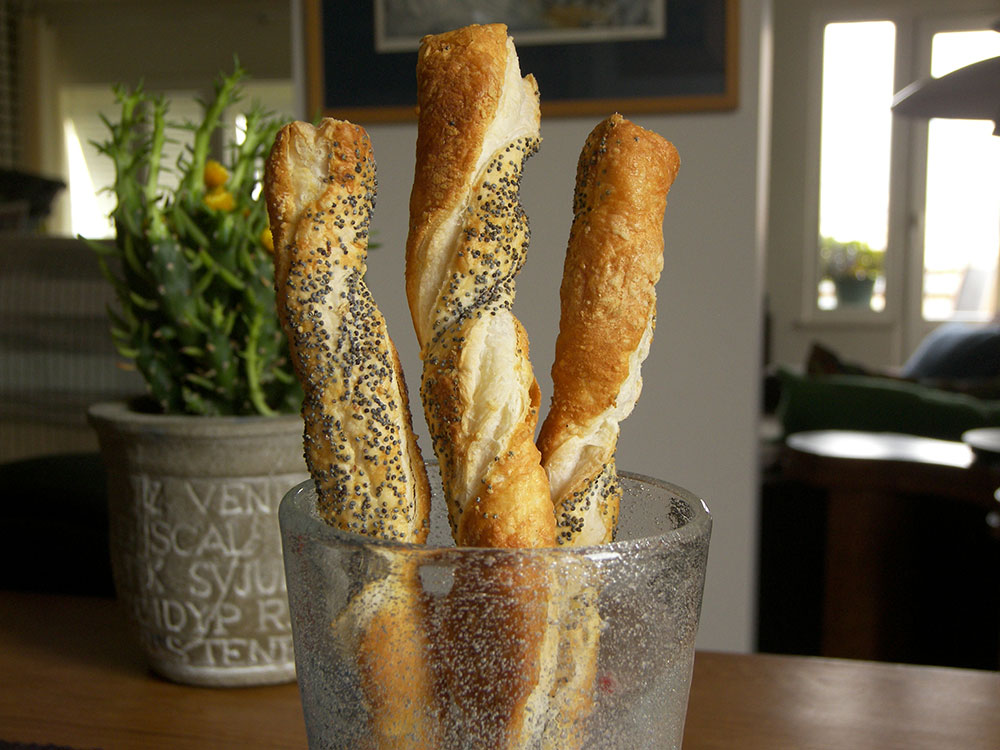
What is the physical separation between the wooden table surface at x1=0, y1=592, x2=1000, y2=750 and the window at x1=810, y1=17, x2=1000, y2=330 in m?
5.55

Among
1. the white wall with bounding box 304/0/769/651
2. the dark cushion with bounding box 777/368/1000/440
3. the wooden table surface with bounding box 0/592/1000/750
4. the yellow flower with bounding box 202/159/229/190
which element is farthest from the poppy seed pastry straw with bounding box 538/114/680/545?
the dark cushion with bounding box 777/368/1000/440

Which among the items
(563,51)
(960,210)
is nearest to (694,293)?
(563,51)

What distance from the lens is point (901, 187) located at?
5523mm

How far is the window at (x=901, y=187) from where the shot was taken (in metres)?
5.45

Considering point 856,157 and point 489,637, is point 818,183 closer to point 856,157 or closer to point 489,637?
point 856,157

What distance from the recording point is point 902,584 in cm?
201

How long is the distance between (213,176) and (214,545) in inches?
9.2

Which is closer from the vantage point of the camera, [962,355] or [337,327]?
[337,327]

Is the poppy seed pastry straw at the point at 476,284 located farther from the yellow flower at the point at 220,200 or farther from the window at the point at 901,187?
the window at the point at 901,187

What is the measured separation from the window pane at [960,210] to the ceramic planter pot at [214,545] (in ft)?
18.7

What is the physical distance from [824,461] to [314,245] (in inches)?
72.4

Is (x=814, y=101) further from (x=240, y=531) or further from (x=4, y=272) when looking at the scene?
(x=240, y=531)

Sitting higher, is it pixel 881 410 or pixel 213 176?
pixel 213 176

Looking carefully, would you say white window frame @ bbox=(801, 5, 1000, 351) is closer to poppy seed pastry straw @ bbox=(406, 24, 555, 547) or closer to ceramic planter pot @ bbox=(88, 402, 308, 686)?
ceramic planter pot @ bbox=(88, 402, 308, 686)
